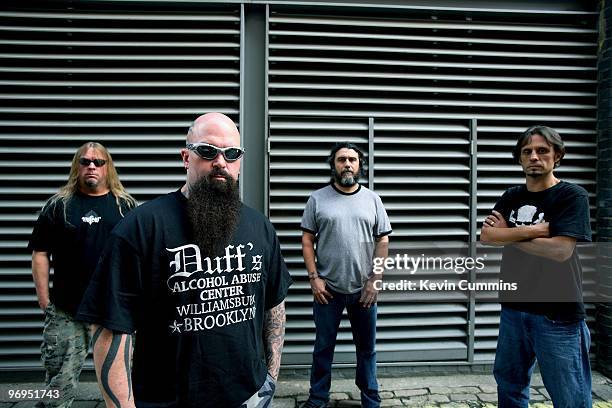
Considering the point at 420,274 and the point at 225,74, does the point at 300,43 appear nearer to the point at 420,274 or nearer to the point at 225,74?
the point at 225,74

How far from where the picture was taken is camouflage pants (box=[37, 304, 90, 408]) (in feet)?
11.1

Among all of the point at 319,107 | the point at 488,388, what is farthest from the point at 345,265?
the point at 488,388

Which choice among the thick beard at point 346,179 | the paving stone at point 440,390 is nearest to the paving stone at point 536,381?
the paving stone at point 440,390

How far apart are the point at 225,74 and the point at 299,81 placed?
83 cm

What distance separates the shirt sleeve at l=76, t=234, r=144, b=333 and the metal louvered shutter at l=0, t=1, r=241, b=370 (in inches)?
124

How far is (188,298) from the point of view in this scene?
6.21 feet

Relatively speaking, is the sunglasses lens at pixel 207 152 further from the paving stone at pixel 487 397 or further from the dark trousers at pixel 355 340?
the paving stone at pixel 487 397

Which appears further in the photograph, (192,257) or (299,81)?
(299,81)

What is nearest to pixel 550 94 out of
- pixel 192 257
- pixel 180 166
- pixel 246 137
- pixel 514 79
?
pixel 514 79

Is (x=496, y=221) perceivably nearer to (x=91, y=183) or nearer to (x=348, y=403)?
(x=348, y=403)

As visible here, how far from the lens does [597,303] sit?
16.8ft

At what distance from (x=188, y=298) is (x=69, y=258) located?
207 cm

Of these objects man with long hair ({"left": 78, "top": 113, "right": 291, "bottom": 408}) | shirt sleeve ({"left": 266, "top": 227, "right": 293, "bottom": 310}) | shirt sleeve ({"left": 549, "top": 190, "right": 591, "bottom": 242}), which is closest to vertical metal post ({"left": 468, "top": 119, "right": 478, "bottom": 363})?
shirt sleeve ({"left": 549, "top": 190, "right": 591, "bottom": 242})

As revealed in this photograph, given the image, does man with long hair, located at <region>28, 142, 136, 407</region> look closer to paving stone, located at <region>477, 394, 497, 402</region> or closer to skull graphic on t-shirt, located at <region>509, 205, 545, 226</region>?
skull graphic on t-shirt, located at <region>509, 205, 545, 226</region>
